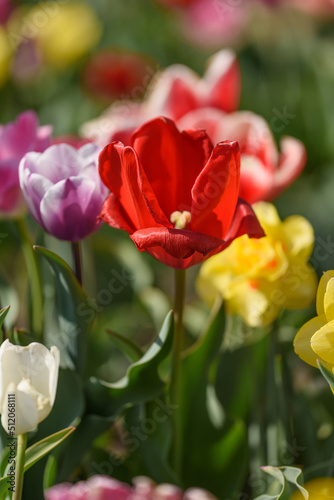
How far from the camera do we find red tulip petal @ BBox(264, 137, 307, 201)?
76 centimetres

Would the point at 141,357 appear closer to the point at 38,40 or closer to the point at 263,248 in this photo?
the point at 263,248

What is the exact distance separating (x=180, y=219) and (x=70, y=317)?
5.5 inches

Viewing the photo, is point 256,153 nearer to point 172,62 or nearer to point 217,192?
point 217,192

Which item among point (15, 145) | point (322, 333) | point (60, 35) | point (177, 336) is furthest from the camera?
point (60, 35)

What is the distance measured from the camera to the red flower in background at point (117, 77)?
1.74m

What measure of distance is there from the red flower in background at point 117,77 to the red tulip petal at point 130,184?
1225 millimetres

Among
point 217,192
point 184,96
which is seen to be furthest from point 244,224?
point 184,96

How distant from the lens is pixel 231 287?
699 millimetres

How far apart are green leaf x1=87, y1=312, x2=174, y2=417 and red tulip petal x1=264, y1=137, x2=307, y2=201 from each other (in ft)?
0.79

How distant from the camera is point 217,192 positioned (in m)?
0.55

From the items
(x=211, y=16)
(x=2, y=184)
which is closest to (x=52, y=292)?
(x=2, y=184)

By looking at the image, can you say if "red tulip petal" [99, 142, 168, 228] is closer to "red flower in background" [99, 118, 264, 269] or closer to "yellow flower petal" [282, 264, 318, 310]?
"red flower in background" [99, 118, 264, 269]

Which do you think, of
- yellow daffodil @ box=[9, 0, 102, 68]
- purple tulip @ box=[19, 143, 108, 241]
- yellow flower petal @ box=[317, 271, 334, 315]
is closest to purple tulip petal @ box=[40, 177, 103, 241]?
purple tulip @ box=[19, 143, 108, 241]

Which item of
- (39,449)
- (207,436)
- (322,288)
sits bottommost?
(207,436)
